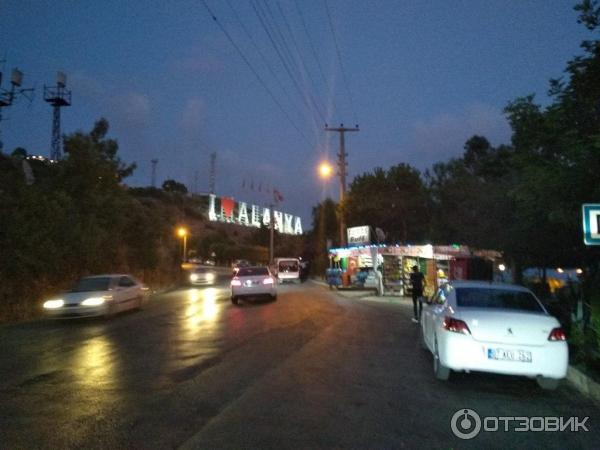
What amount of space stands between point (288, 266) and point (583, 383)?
3685cm

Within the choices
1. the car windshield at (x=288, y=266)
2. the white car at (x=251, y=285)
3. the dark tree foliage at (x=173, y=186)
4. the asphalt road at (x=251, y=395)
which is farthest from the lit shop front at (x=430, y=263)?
the dark tree foliage at (x=173, y=186)

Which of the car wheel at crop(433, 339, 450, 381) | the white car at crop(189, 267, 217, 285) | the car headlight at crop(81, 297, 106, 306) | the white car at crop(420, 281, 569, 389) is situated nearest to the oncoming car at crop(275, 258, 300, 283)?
the white car at crop(189, 267, 217, 285)

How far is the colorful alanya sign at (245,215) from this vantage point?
120 meters

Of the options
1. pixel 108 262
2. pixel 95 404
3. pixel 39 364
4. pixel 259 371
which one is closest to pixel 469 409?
pixel 259 371

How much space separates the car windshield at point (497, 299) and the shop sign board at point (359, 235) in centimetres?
3099

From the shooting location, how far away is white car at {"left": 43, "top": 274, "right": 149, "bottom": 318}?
16.4m

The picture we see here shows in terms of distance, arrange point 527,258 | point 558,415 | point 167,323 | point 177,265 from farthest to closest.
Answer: point 177,265
point 527,258
point 167,323
point 558,415

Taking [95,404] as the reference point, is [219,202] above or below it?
above

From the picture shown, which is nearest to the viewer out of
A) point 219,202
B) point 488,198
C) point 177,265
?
point 488,198

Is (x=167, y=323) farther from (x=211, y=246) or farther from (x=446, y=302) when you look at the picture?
(x=211, y=246)

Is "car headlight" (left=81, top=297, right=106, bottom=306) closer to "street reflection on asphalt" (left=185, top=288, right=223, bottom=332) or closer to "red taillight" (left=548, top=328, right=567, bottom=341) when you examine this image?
"street reflection on asphalt" (left=185, top=288, right=223, bottom=332)

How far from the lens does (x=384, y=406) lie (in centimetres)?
686

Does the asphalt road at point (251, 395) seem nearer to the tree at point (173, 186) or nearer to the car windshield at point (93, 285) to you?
the car windshield at point (93, 285)

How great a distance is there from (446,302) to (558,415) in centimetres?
254
